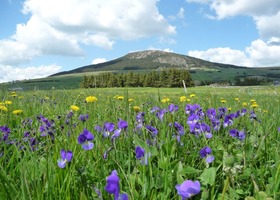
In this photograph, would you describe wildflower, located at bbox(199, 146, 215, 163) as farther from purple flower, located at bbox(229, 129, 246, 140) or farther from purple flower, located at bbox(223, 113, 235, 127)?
purple flower, located at bbox(223, 113, 235, 127)

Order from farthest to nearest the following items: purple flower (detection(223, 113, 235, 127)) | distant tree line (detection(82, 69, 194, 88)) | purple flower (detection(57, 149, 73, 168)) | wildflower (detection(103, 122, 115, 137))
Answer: distant tree line (detection(82, 69, 194, 88)) < purple flower (detection(223, 113, 235, 127)) < wildflower (detection(103, 122, 115, 137)) < purple flower (detection(57, 149, 73, 168))

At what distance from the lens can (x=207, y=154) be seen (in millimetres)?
2418

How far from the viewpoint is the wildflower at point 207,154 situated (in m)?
2.30

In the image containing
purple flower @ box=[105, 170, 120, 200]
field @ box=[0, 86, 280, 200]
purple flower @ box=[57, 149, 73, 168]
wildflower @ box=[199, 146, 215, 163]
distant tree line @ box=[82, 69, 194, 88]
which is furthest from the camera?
distant tree line @ box=[82, 69, 194, 88]

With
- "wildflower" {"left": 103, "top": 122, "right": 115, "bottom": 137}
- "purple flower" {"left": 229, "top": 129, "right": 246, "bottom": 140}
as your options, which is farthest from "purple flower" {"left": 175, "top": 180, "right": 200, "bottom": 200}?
"purple flower" {"left": 229, "top": 129, "right": 246, "bottom": 140}

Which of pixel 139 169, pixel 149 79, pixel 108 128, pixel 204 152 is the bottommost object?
pixel 149 79

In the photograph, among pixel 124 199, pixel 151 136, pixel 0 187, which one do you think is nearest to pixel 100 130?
pixel 151 136

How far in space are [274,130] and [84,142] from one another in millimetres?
2477

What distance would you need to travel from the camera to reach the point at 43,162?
8.27ft

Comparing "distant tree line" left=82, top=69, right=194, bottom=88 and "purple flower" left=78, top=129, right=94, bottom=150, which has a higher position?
"purple flower" left=78, top=129, right=94, bottom=150

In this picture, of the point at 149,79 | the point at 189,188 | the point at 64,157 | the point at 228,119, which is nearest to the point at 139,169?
the point at 64,157

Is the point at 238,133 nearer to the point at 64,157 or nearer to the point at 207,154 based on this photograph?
the point at 207,154

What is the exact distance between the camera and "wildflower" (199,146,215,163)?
7.55ft

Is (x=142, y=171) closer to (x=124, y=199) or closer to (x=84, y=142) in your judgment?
(x=84, y=142)
